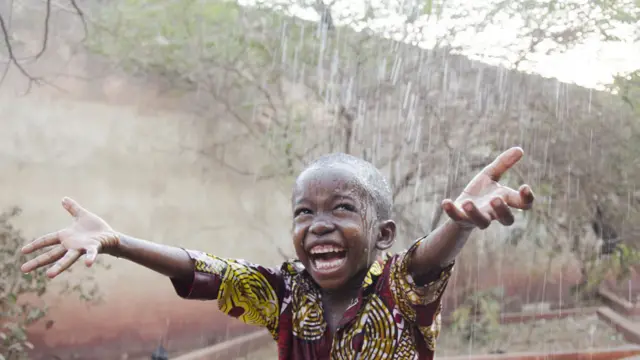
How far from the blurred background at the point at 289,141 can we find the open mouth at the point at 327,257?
158 inches

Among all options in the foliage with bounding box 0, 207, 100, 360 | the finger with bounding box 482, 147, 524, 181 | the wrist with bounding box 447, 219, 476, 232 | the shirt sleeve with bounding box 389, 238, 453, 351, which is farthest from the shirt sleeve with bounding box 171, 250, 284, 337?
the foliage with bounding box 0, 207, 100, 360

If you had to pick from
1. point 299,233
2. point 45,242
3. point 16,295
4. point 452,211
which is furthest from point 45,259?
point 16,295

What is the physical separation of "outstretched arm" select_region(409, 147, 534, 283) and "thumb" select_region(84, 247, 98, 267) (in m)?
0.80

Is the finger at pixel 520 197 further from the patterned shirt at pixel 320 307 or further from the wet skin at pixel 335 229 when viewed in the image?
the wet skin at pixel 335 229

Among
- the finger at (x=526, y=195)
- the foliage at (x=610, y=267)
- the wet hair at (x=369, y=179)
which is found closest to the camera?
the finger at (x=526, y=195)

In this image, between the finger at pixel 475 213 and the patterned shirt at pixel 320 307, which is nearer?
the finger at pixel 475 213

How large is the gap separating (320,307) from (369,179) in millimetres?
400

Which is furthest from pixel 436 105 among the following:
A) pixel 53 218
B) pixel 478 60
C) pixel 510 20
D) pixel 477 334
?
pixel 53 218

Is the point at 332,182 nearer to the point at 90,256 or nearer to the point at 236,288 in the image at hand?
the point at 236,288

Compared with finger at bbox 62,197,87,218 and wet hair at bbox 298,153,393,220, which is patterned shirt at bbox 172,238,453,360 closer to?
wet hair at bbox 298,153,393,220

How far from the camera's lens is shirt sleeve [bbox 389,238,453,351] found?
1.64m

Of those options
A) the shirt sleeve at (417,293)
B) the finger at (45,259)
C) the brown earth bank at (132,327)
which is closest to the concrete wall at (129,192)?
the brown earth bank at (132,327)

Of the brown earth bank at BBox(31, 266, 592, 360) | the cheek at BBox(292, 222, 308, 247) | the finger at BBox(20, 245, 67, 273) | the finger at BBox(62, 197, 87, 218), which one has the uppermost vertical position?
the finger at BBox(62, 197, 87, 218)

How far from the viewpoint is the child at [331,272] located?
164 cm
